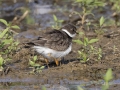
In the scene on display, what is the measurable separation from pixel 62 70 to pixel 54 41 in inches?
25.8

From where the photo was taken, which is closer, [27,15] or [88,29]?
[88,29]

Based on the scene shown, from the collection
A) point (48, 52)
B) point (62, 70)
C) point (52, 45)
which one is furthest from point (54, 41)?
point (62, 70)

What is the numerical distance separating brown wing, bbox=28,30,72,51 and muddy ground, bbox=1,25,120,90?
16.2 inches

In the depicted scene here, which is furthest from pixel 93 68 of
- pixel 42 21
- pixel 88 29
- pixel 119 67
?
pixel 42 21

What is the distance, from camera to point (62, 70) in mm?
9250

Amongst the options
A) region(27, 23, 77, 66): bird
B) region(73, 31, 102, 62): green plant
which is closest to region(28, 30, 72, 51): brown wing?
region(27, 23, 77, 66): bird

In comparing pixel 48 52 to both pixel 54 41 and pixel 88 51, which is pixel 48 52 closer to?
pixel 54 41

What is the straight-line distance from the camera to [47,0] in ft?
55.1

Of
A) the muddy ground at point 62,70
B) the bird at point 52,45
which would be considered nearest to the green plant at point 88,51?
A: the muddy ground at point 62,70

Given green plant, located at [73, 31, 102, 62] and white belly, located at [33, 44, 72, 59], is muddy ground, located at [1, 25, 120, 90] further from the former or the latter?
white belly, located at [33, 44, 72, 59]

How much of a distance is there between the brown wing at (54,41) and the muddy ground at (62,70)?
16.2 inches

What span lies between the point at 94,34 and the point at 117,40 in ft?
2.47

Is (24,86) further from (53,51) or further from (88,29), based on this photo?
(88,29)

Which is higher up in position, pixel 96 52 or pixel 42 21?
pixel 42 21
